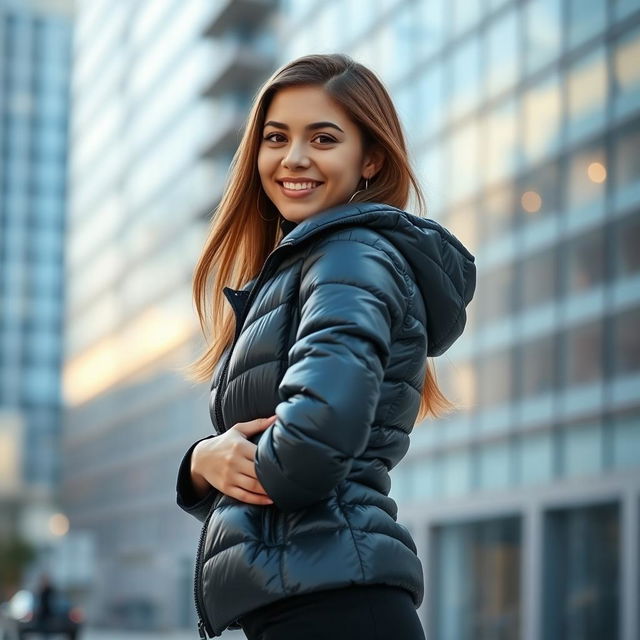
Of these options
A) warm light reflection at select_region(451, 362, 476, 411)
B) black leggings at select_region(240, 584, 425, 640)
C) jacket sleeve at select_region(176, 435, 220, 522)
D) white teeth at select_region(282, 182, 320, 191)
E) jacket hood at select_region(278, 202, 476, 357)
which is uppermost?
warm light reflection at select_region(451, 362, 476, 411)

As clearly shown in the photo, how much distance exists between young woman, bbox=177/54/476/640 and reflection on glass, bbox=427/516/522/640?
928 inches

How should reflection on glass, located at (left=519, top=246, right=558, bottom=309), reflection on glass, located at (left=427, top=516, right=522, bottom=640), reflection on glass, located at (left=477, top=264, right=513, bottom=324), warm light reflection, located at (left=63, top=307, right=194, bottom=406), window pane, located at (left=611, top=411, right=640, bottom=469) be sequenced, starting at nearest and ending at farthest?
window pane, located at (left=611, top=411, right=640, bottom=469) < reflection on glass, located at (left=519, top=246, right=558, bottom=309) < reflection on glass, located at (left=427, top=516, right=522, bottom=640) < reflection on glass, located at (left=477, top=264, right=513, bottom=324) < warm light reflection, located at (left=63, top=307, right=194, bottom=406)

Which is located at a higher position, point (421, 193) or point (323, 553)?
point (421, 193)

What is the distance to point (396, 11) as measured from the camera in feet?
106

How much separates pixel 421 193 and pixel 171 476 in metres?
54.3

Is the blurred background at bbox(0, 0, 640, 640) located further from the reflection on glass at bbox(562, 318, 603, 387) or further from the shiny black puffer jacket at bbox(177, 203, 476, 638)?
the shiny black puffer jacket at bbox(177, 203, 476, 638)

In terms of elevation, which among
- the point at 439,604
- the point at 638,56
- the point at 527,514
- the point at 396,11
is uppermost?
the point at 396,11

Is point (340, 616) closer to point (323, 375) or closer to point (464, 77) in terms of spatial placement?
point (323, 375)

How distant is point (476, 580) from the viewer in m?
27.2

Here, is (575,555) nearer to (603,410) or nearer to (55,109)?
(603,410)

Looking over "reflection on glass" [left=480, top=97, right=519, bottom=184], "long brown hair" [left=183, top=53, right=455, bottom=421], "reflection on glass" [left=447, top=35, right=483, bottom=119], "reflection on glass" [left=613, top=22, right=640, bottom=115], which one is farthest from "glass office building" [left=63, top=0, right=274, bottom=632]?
"long brown hair" [left=183, top=53, right=455, bottom=421]

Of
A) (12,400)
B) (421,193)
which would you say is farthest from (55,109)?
(421,193)

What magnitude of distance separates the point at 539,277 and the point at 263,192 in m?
23.2

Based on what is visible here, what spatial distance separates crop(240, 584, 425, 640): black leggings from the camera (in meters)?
2.17
